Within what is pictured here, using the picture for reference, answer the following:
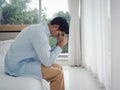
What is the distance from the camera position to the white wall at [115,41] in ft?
8.30

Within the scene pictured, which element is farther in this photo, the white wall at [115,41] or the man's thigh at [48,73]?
the white wall at [115,41]

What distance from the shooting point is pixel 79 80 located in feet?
13.3

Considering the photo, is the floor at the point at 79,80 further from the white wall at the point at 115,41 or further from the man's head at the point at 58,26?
the man's head at the point at 58,26

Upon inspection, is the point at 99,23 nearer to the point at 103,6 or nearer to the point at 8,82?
the point at 103,6

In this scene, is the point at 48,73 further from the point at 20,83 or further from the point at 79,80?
the point at 79,80

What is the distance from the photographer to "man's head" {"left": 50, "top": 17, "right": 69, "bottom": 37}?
2366mm

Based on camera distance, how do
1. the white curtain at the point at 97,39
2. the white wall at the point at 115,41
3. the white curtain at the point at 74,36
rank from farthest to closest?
the white curtain at the point at 74,36 → the white curtain at the point at 97,39 → the white wall at the point at 115,41

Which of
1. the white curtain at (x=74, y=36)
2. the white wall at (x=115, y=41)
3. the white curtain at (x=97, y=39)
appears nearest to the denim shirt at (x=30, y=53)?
the white wall at (x=115, y=41)

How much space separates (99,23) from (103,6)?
0.37 m

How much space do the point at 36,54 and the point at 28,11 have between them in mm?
3307

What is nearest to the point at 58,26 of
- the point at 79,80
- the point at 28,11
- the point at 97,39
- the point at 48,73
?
the point at 48,73

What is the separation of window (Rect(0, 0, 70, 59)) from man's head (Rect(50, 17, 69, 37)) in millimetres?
3055

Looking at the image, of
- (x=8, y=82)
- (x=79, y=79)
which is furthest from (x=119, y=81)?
(x=79, y=79)

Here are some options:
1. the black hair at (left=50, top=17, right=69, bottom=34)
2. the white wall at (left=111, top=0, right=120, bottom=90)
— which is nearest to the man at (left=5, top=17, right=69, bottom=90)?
the black hair at (left=50, top=17, right=69, bottom=34)
